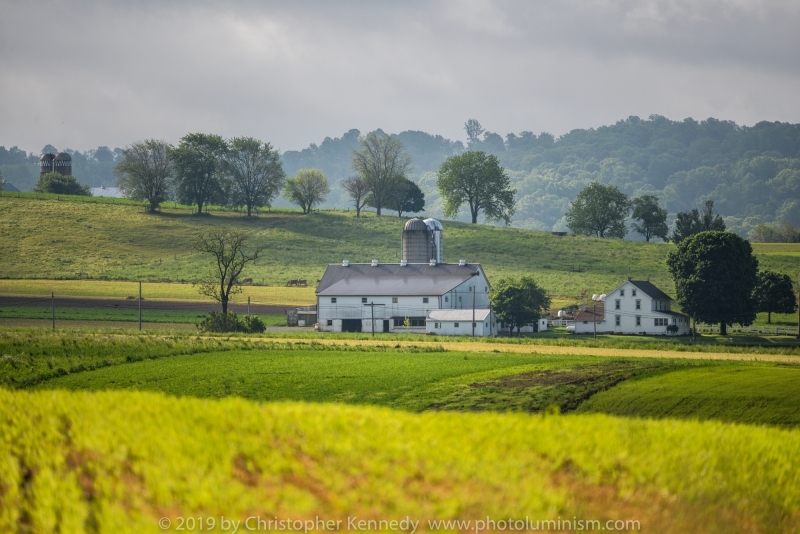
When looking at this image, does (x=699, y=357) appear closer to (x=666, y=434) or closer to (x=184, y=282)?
(x=666, y=434)

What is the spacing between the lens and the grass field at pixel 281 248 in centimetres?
10756

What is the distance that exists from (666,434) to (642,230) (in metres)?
153

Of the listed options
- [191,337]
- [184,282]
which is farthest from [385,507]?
[184,282]

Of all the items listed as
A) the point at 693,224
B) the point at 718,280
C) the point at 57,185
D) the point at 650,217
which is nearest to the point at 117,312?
the point at 718,280

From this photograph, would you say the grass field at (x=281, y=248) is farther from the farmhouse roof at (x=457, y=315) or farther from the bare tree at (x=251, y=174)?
the farmhouse roof at (x=457, y=315)

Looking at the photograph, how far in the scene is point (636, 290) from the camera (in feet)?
280

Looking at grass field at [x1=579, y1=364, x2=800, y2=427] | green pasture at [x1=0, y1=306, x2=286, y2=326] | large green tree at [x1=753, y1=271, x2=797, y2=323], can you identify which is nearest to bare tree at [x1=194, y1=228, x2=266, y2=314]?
green pasture at [x1=0, y1=306, x2=286, y2=326]

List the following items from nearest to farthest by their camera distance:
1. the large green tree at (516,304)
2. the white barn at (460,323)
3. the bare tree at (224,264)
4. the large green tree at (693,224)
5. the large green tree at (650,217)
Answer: the white barn at (460,323) → the large green tree at (516,304) → the bare tree at (224,264) → the large green tree at (693,224) → the large green tree at (650,217)

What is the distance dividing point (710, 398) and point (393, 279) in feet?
197

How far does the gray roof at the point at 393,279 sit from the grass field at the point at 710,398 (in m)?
49.6

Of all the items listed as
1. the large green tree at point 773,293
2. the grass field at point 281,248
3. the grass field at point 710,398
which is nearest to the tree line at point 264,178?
the grass field at point 281,248

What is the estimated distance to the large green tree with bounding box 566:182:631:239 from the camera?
6344 inches

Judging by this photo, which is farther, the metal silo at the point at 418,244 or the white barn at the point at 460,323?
the metal silo at the point at 418,244

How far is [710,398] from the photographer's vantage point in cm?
3134
